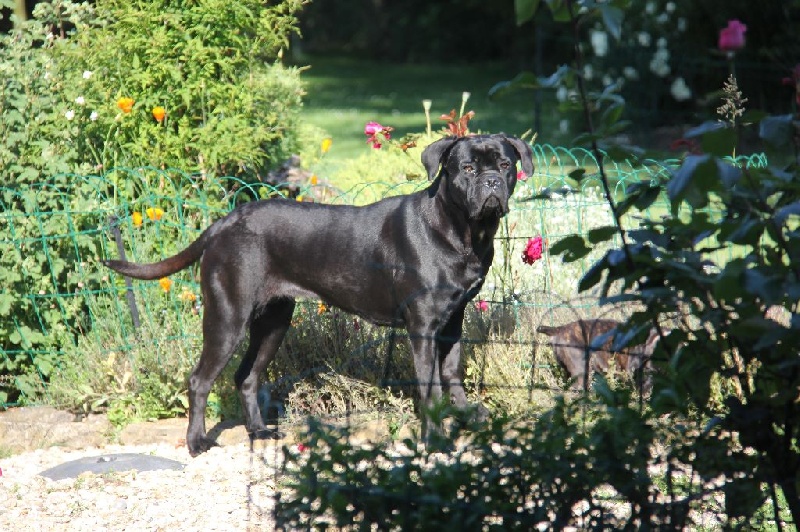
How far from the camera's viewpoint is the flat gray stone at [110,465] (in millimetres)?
5035

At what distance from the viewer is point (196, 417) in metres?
5.42

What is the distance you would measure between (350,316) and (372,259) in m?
0.96

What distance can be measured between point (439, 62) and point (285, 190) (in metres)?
21.3

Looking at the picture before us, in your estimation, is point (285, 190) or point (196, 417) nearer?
point (196, 417)

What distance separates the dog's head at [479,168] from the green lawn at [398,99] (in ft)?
25.6

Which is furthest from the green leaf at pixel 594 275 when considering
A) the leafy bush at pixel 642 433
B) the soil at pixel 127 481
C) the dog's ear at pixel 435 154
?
the dog's ear at pixel 435 154

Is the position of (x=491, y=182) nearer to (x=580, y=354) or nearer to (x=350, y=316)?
(x=580, y=354)

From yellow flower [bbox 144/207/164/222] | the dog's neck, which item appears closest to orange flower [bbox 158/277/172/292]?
yellow flower [bbox 144/207/164/222]

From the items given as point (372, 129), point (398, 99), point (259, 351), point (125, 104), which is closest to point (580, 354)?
point (259, 351)

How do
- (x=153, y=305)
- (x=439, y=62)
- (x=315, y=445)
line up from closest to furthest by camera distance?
1. (x=315, y=445)
2. (x=153, y=305)
3. (x=439, y=62)

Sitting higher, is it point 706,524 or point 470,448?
point 470,448

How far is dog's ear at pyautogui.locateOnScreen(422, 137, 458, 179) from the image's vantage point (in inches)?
201

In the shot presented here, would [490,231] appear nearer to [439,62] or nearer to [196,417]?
[196,417]

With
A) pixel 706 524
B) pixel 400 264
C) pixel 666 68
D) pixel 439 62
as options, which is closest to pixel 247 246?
pixel 400 264
